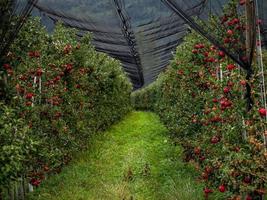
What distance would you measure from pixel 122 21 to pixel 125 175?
10.1 ft

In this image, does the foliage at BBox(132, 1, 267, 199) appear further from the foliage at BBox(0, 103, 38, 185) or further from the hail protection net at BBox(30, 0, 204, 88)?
the foliage at BBox(0, 103, 38, 185)

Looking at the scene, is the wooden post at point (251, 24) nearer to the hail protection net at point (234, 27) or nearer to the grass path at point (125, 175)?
the hail protection net at point (234, 27)

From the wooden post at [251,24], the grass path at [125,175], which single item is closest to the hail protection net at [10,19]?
the wooden post at [251,24]

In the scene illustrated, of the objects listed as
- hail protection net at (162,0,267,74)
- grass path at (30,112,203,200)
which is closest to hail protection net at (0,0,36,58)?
hail protection net at (162,0,267,74)

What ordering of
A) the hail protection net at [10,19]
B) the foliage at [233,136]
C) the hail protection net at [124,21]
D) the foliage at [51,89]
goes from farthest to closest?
the hail protection net at [124,21] < the foliage at [51,89] < the hail protection net at [10,19] < the foliage at [233,136]

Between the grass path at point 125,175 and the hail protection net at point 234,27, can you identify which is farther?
the grass path at point 125,175

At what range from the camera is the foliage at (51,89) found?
571cm

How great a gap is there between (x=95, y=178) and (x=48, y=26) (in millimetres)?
3842

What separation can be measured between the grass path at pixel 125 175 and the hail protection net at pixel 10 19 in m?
3.01

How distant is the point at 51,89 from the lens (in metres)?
7.73

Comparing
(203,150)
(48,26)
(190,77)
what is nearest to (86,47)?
(48,26)

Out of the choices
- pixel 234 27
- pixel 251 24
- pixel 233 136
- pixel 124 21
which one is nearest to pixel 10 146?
pixel 233 136

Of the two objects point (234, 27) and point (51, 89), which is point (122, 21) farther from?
point (234, 27)

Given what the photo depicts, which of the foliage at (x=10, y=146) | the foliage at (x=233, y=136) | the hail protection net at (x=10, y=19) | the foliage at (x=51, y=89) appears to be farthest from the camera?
the foliage at (x=51, y=89)
